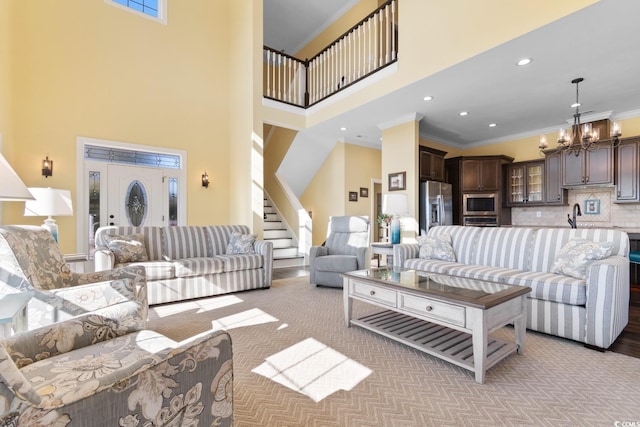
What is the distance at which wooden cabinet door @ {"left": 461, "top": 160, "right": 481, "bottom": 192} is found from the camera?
671 cm

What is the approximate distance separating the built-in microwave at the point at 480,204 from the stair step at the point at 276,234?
418 centimetres

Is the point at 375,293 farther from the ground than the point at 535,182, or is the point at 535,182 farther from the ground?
the point at 535,182

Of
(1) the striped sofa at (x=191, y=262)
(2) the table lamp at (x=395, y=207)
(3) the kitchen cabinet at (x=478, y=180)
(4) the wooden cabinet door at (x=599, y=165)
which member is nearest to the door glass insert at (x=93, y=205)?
(1) the striped sofa at (x=191, y=262)

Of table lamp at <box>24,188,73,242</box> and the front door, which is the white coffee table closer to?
table lamp at <box>24,188,73,242</box>

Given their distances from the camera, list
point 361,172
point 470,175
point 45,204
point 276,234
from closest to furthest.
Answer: point 45,204
point 470,175
point 276,234
point 361,172

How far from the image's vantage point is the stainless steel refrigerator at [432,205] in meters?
5.60

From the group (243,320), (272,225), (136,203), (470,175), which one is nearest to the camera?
Answer: (243,320)

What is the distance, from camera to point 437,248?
3.96m

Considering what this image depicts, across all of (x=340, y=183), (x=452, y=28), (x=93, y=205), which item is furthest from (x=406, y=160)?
(x=93, y=205)

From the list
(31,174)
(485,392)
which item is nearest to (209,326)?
(485,392)

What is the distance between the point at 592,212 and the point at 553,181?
88 cm

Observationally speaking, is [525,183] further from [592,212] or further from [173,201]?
[173,201]

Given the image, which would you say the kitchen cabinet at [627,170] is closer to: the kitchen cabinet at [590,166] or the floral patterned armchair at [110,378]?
the kitchen cabinet at [590,166]

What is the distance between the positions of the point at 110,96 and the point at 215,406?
576 cm
